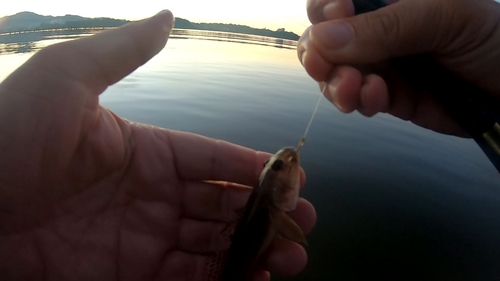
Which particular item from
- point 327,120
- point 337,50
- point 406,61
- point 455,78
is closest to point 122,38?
point 337,50

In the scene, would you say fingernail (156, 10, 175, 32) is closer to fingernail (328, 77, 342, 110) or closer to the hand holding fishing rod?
the hand holding fishing rod

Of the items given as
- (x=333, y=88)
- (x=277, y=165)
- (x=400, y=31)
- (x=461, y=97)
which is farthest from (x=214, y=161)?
(x=461, y=97)

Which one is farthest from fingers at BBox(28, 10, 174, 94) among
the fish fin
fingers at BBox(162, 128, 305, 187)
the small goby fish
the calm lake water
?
the calm lake water

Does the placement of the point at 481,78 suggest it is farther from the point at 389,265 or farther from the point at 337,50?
the point at 389,265

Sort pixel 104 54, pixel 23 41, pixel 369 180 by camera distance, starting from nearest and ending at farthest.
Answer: pixel 104 54 → pixel 369 180 → pixel 23 41

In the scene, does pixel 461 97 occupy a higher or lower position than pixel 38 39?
higher

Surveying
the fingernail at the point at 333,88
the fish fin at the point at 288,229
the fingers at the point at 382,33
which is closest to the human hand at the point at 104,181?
the fish fin at the point at 288,229

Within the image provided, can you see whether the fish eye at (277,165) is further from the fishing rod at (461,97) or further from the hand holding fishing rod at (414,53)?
the fishing rod at (461,97)

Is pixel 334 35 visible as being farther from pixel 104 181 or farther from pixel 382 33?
pixel 104 181
